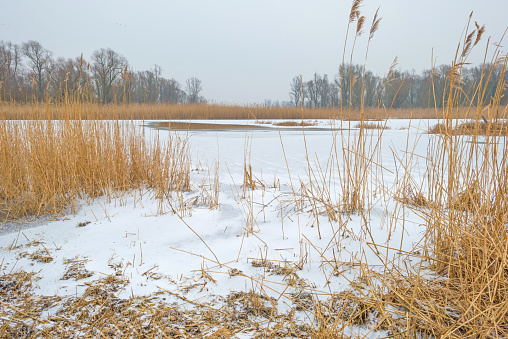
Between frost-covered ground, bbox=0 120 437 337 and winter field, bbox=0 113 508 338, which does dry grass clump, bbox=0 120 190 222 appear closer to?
winter field, bbox=0 113 508 338

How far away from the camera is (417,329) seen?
96cm

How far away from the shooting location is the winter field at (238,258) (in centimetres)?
100

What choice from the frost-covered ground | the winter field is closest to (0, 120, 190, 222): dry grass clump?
the winter field

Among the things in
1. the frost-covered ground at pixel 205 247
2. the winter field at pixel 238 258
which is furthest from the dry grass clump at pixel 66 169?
the frost-covered ground at pixel 205 247

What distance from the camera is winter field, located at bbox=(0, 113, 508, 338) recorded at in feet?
3.27

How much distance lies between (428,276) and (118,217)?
172cm

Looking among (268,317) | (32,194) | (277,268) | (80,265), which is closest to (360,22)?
(277,268)

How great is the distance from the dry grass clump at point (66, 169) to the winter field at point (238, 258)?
0.02 m

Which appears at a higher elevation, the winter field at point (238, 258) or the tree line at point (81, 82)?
the tree line at point (81, 82)

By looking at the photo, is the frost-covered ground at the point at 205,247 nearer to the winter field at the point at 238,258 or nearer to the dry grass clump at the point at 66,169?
the winter field at the point at 238,258

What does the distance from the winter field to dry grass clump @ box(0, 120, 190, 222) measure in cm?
2

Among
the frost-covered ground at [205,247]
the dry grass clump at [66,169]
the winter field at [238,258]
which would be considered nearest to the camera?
the winter field at [238,258]

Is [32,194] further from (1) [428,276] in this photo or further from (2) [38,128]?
(1) [428,276]

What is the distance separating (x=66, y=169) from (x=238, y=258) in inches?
63.7
